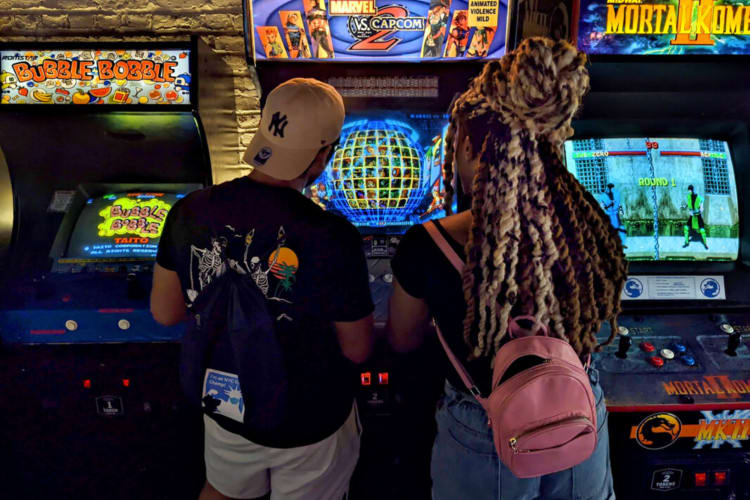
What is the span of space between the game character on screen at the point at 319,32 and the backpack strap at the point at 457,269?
909 millimetres

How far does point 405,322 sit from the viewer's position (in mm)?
1278

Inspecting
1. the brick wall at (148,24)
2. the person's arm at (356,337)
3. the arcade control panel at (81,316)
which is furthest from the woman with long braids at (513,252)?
the brick wall at (148,24)

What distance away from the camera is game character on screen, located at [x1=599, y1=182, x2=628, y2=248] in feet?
5.83

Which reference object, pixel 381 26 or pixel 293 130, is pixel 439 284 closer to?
pixel 293 130

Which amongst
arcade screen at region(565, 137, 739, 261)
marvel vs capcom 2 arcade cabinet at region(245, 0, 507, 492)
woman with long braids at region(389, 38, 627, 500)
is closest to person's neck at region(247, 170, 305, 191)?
woman with long braids at region(389, 38, 627, 500)

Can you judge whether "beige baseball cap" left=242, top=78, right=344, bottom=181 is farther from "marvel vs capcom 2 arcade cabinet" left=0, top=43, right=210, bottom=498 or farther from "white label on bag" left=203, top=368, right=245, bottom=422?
"marvel vs capcom 2 arcade cabinet" left=0, top=43, right=210, bottom=498

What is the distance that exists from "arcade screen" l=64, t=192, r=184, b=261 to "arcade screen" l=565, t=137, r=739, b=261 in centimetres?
152

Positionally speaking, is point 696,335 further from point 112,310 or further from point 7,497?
point 7,497

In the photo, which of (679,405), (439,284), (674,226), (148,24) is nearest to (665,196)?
(674,226)

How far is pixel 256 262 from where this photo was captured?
1.22m

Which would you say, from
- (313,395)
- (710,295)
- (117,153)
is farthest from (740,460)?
(117,153)

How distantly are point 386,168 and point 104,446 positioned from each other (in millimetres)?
1414

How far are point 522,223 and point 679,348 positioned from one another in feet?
2.95

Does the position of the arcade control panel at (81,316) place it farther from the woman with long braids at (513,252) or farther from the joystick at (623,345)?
the joystick at (623,345)
